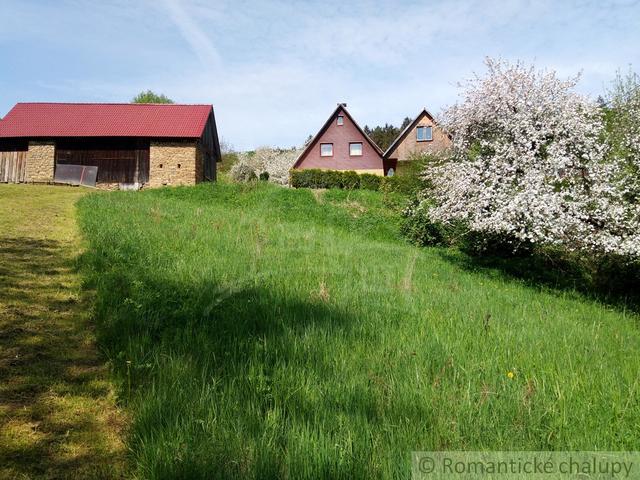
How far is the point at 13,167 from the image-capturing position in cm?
2538

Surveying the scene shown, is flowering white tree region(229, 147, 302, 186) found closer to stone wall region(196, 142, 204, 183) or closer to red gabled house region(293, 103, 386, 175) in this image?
red gabled house region(293, 103, 386, 175)

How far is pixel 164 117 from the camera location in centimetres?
2673

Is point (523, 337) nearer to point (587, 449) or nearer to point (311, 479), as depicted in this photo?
point (587, 449)

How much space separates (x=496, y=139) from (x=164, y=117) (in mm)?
23532

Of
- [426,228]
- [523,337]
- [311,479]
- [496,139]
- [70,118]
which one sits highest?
[70,118]

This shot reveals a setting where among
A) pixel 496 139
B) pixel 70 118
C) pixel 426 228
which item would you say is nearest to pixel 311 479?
pixel 496 139

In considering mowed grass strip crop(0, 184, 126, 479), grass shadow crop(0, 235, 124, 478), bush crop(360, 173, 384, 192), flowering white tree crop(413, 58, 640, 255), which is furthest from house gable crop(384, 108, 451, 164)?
grass shadow crop(0, 235, 124, 478)

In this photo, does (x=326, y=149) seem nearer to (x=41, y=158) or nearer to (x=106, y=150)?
(x=106, y=150)

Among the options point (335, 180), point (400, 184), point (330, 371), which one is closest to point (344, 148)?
point (335, 180)

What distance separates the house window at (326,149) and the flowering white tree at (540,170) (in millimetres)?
23076

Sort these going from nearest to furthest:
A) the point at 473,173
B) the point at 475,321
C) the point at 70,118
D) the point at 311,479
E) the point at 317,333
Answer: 1. the point at 311,479
2. the point at 317,333
3. the point at 475,321
4. the point at 473,173
5. the point at 70,118

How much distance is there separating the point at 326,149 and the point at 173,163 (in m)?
13.8

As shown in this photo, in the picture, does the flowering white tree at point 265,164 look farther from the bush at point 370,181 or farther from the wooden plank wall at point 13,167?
the wooden plank wall at point 13,167

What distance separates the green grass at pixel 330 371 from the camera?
214cm
